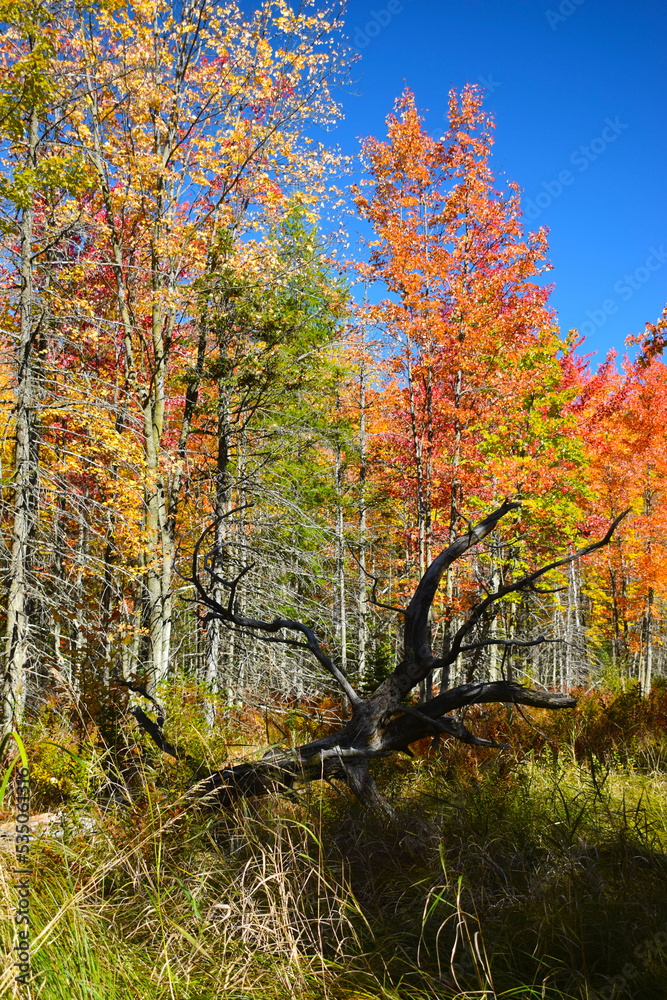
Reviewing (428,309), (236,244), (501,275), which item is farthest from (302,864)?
(501,275)

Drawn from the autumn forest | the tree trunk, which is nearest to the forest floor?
the autumn forest

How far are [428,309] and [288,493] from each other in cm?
437

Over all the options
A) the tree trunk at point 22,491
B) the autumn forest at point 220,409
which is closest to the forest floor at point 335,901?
the autumn forest at point 220,409

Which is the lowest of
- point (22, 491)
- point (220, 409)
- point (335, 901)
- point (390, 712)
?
point (335, 901)

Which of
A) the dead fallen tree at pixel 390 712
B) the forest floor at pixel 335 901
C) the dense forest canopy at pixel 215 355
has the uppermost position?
the dense forest canopy at pixel 215 355

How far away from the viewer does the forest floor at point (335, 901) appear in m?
2.21

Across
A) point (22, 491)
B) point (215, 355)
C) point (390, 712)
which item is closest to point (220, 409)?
point (215, 355)

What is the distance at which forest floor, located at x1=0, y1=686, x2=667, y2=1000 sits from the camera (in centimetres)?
221

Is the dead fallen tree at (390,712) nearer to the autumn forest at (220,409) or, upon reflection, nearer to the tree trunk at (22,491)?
the autumn forest at (220,409)

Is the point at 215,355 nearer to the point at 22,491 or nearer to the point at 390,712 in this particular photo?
the point at 22,491

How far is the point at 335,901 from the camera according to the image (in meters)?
2.73

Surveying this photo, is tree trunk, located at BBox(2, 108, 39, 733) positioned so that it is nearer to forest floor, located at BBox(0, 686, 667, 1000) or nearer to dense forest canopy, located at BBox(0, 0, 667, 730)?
dense forest canopy, located at BBox(0, 0, 667, 730)

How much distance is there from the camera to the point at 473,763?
5883 millimetres

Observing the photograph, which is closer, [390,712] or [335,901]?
[335,901]
